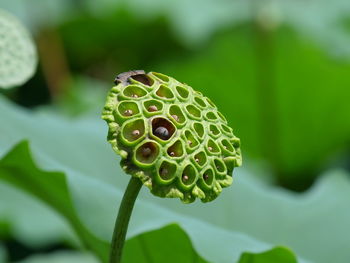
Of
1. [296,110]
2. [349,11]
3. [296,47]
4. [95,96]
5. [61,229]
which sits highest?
[349,11]

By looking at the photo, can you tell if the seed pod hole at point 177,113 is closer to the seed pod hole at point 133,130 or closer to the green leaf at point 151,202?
the seed pod hole at point 133,130

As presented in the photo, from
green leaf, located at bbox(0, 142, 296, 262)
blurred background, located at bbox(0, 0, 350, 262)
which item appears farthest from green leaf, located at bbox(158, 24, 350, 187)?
green leaf, located at bbox(0, 142, 296, 262)

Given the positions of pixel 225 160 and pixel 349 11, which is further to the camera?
pixel 349 11

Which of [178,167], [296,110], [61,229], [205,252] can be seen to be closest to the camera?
[178,167]

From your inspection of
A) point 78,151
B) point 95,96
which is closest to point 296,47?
point 95,96

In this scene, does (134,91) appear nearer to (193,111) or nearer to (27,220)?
(193,111)

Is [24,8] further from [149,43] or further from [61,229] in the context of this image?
[61,229]

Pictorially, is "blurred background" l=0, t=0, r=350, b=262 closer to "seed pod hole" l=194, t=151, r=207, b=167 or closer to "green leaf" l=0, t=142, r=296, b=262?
"green leaf" l=0, t=142, r=296, b=262
